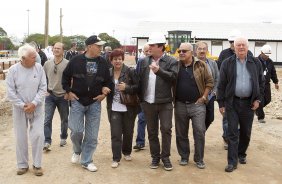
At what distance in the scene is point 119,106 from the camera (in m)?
6.54

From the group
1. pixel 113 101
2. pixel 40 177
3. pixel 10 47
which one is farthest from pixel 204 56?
pixel 10 47

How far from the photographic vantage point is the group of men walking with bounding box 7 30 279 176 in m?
5.97

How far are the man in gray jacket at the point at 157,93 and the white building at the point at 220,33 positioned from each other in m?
43.3

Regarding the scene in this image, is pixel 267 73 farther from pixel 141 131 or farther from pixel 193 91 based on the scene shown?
pixel 193 91

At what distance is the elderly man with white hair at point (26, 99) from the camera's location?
19.1ft

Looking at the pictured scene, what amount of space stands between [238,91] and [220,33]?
4984 cm

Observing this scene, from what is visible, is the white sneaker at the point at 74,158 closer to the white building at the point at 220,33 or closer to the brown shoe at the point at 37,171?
the brown shoe at the point at 37,171

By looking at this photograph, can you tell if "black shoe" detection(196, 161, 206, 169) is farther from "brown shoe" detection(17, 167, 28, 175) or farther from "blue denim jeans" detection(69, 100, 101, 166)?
"brown shoe" detection(17, 167, 28, 175)

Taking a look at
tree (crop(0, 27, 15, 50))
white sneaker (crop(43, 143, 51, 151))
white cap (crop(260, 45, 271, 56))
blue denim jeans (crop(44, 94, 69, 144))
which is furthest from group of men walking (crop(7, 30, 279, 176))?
tree (crop(0, 27, 15, 50))

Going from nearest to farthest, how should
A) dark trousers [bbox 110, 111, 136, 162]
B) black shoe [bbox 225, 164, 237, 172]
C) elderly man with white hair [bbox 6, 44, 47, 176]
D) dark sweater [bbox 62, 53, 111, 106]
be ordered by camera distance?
elderly man with white hair [bbox 6, 44, 47, 176] < dark sweater [bbox 62, 53, 111, 106] < black shoe [bbox 225, 164, 237, 172] < dark trousers [bbox 110, 111, 136, 162]

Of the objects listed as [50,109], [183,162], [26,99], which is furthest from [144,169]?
[50,109]

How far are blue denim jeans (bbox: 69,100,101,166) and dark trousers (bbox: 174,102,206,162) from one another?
1.30 meters

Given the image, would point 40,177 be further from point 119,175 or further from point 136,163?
point 136,163

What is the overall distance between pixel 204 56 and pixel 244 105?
46.9 inches
